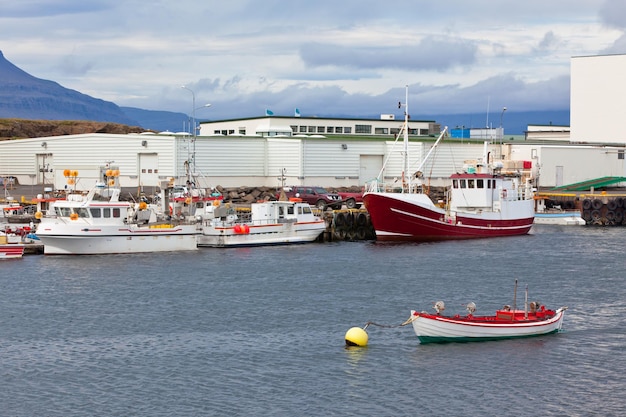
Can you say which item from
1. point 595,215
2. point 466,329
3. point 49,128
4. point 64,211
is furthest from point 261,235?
point 49,128

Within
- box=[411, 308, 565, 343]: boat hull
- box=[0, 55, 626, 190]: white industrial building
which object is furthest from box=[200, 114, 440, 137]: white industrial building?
box=[411, 308, 565, 343]: boat hull

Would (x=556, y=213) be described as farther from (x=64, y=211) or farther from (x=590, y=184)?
(x=64, y=211)

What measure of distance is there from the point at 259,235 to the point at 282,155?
2935cm

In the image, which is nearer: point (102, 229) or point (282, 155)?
point (102, 229)

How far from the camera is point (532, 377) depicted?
3438 centimetres

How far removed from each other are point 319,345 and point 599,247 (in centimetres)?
3747

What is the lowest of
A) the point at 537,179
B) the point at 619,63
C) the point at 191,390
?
the point at 191,390

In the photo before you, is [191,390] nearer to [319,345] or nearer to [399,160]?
[319,345]

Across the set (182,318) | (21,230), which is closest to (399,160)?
(21,230)

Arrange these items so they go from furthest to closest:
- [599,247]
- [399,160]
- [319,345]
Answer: [399,160], [599,247], [319,345]

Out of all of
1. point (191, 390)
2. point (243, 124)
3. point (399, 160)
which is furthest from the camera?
point (243, 124)

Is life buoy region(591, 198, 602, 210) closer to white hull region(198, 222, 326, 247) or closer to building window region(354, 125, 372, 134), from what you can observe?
building window region(354, 125, 372, 134)

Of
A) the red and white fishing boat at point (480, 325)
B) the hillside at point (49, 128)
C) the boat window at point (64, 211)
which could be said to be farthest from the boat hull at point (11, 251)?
the hillside at point (49, 128)

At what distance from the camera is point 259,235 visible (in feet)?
223
